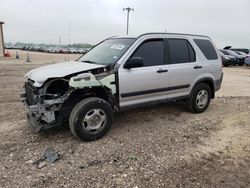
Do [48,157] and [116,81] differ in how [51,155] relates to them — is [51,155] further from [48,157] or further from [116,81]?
[116,81]

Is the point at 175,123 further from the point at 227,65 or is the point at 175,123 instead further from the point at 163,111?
the point at 227,65

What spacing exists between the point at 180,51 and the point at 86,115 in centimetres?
274

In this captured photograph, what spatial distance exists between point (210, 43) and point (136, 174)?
14.5ft

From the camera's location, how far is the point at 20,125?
5352 millimetres

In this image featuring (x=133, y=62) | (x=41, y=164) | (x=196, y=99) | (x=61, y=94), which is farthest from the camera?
(x=196, y=99)

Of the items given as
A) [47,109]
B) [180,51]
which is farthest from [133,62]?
[47,109]

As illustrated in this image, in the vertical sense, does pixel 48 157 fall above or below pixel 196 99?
below

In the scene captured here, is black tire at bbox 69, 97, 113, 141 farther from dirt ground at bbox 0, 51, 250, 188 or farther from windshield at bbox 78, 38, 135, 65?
windshield at bbox 78, 38, 135, 65

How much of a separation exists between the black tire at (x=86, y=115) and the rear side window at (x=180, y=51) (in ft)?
6.49

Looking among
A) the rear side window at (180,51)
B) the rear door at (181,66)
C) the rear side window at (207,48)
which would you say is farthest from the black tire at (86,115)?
the rear side window at (207,48)

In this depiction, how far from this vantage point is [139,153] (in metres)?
4.22

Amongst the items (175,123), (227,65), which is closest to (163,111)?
(175,123)

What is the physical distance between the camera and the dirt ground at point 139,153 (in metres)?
3.51

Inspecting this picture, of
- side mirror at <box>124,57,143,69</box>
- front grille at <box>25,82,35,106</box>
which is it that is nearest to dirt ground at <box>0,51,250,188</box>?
front grille at <box>25,82,35,106</box>
